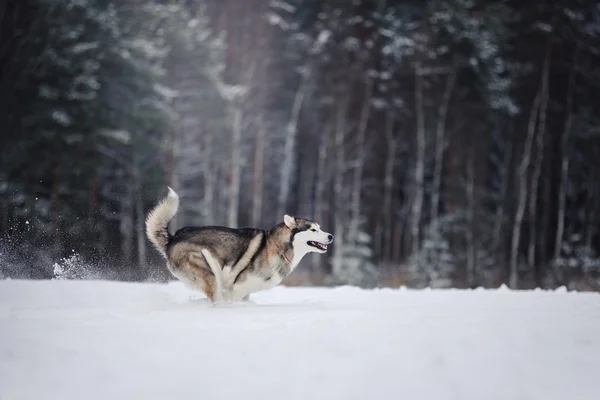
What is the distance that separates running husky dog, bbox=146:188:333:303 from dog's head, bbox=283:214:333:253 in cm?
2

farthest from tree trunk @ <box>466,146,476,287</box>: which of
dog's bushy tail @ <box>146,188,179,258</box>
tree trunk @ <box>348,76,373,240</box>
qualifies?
dog's bushy tail @ <box>146,188,179,258</box>

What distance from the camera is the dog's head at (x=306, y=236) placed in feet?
26.5

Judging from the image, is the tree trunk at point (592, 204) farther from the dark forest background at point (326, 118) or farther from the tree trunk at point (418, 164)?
the tree trunk at point (418, 164)

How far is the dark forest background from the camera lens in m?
19.8

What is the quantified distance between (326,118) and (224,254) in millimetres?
20142

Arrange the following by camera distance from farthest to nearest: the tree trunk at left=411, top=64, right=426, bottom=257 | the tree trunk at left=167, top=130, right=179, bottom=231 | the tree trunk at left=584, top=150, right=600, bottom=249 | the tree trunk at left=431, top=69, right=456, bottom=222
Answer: the tree trunk at left=584, top=150, right=600, bottom=249 → the tree trunk at left=431, top=69, right=456, bottom=222 → the tree trunk at left=167, top=130, right=179, bottom=231 → the tree trunk at left=411, top=64, right=426, bottom=257

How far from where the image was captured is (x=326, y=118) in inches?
1070

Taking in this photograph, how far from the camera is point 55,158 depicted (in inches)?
781

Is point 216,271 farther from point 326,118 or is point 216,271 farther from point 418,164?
point 326,118

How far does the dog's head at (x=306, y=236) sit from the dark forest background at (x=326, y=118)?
10.6 metres

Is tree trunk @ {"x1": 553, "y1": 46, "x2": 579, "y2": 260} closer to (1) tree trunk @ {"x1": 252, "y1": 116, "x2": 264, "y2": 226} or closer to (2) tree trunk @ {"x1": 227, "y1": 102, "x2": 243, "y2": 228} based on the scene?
(1) tree trunk @ {"x1": 252, "y1": 116, "x2": 264, "y2": 226}

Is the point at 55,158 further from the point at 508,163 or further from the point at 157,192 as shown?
the point at 508,163

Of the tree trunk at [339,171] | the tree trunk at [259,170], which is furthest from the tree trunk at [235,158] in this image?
the tree trunk at [339,171]

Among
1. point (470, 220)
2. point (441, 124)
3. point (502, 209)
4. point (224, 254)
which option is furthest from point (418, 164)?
point (224, 254)
